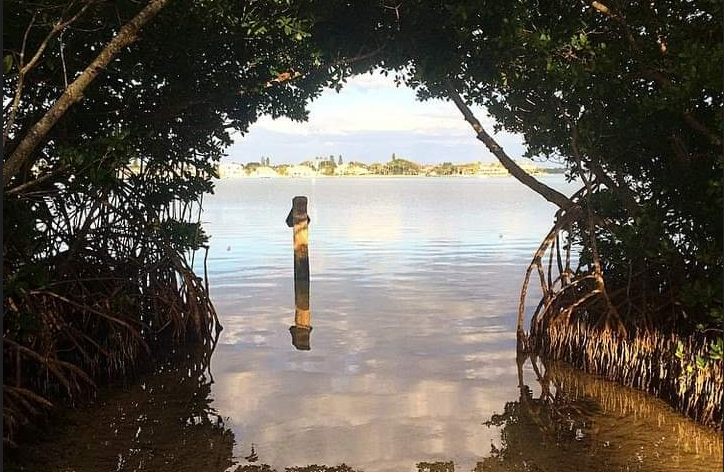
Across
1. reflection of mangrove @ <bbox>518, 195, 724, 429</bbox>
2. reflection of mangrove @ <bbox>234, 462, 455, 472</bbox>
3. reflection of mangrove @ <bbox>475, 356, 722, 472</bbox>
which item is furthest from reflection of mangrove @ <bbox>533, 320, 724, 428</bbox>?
reflection of mangrove @ <bbox>234, 462, 455, 472</bbox>

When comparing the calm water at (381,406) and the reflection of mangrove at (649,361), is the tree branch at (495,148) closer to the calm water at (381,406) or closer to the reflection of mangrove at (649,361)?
the reflection of mangrove at (649,361)

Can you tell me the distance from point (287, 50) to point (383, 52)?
1117mm

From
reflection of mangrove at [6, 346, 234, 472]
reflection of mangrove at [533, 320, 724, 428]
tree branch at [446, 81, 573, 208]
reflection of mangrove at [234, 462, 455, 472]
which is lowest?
reflection of mangrove at [234, 462, 455, 472]

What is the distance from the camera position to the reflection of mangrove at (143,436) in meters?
5.04

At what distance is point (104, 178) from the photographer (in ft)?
18.7

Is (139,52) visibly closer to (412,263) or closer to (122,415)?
(122,415)

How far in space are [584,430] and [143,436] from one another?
315cm

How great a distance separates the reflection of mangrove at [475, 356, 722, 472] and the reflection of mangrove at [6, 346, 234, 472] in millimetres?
1899

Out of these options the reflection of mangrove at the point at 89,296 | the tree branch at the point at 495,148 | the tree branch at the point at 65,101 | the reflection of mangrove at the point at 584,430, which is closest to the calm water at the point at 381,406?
the reflection of mangrove at the point at 584,430

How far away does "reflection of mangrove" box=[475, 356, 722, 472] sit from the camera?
5066mm

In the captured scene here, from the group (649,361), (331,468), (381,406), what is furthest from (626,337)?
(331,468)

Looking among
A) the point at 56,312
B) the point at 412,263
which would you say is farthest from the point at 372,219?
the point at 56,312

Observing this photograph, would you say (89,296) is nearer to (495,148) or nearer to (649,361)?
(495,148)

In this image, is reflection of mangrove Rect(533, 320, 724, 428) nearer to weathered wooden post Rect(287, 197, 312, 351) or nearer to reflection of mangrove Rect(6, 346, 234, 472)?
reflection of mangrove Rect(6, 346, 234, 472)
